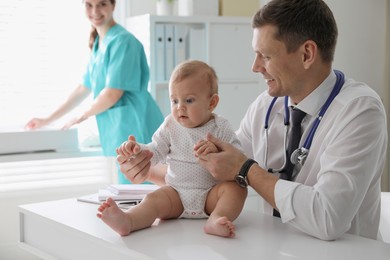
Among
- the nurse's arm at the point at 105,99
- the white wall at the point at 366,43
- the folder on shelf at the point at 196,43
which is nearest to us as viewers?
the nurse's arm at the point at 105,99

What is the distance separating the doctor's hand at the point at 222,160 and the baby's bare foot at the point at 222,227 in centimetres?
16

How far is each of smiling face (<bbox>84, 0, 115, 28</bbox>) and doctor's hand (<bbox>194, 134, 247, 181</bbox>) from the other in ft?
6.20

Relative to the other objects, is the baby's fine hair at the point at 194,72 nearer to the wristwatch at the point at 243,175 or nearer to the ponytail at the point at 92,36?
the wristwatch at the point at 243,175

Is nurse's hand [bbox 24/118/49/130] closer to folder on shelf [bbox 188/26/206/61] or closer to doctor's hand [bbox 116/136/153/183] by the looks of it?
folder on shelf [bbox 188/26/206/61]

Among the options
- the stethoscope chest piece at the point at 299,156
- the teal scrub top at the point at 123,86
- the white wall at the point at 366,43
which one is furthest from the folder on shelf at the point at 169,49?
the stethoscope chest piece at the point at 299,156

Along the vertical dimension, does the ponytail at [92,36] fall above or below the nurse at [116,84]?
above

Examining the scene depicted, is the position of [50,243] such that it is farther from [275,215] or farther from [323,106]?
[323,106]

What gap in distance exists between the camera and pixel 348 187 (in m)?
1.60

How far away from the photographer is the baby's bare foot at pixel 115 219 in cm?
155

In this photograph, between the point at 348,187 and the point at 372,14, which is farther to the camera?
the point at 372,14

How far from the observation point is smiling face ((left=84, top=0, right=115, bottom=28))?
3424 millimetres

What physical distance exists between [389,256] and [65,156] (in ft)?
8.33

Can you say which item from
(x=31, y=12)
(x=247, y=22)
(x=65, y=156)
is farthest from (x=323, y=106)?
(x=31, y=12)

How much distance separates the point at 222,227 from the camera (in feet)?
5.04
